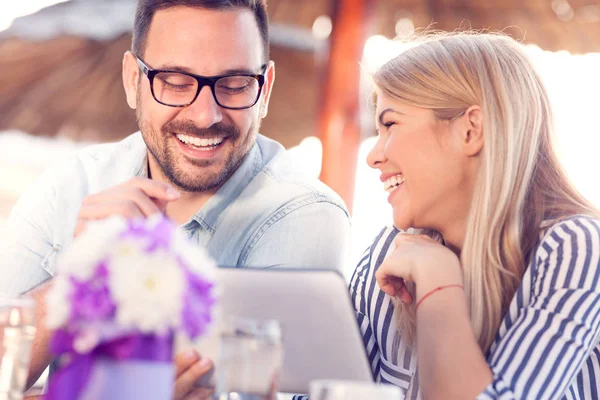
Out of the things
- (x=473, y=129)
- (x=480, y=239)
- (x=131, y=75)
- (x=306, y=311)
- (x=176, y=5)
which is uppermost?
(x=176, y=5)

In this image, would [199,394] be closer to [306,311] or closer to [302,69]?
[306,311]

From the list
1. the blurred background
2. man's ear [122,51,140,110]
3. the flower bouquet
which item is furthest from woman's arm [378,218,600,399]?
the blurred background

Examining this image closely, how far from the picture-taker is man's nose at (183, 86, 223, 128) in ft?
5.49

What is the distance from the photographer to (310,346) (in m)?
0.97

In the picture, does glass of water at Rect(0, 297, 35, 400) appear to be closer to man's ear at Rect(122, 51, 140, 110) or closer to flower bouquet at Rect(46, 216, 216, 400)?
flower bouquet at Rect(46, 216, 216, 400)

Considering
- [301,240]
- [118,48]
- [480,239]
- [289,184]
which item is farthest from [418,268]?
[118,48]

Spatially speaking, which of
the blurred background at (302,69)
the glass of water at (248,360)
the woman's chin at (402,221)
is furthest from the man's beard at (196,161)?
the blurred background at (302,69)

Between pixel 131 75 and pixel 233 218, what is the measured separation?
0.49m

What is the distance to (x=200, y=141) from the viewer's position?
68.1 inches

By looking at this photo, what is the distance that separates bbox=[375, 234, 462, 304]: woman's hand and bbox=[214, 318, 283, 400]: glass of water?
0.54 m

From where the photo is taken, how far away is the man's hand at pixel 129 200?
1076 millimetres

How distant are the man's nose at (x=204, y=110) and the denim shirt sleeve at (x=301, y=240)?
0.26 m

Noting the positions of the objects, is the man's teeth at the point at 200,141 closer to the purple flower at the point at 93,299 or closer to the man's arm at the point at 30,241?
the man's arm at the point at 30,241

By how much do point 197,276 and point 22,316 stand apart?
239 millimetres
